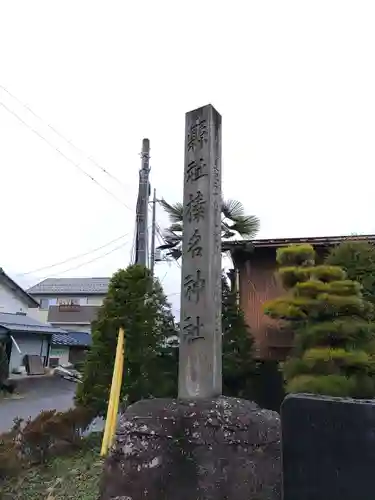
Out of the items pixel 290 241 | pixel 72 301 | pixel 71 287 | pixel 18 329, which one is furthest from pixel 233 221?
pixel 71 287

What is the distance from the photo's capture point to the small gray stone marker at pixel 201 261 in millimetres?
4848

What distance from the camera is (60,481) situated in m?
4.78

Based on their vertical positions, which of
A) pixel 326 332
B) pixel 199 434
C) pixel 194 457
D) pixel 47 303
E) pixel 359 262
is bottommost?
pixel 194 457

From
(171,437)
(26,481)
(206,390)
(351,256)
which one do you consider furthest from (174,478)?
(351,256)

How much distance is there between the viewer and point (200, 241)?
208 inches

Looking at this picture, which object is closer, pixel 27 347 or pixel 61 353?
pixel 27 347

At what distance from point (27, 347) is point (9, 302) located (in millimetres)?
→ 4188

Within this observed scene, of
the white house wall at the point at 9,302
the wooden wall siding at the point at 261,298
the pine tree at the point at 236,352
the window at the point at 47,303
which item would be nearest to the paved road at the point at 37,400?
the pine tree at the point at 236,352

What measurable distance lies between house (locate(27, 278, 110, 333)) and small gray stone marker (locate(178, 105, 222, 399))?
86.5 feet

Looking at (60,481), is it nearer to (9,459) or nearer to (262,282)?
(9,459)

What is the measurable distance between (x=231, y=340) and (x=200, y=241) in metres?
2.84

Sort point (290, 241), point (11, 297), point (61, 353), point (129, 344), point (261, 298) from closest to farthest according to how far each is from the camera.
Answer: point (129, 344)
point (290, 241)
point (261, 298)
point (11, 297)
point (61, 353)

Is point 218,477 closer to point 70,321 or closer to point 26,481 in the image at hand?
point 26,481

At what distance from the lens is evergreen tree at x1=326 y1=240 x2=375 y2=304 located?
6422mm
